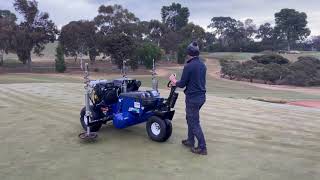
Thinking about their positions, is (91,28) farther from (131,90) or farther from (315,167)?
(315,167)

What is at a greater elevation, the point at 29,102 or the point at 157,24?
the point at 157,24

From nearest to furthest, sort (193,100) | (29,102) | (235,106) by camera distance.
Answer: (193,100)
(235,106)
(29,102)

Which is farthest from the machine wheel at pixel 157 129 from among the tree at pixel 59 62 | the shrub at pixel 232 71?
the tree at pixel 59 62

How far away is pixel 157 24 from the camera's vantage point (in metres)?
61.9

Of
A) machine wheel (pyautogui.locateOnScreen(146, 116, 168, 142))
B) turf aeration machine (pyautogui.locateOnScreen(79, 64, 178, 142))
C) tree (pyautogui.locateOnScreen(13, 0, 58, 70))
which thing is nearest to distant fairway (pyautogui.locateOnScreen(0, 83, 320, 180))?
machine wheel (pyautogui.locateOnScreen(146, 116, 168, 142))

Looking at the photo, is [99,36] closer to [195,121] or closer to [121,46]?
[121,46]

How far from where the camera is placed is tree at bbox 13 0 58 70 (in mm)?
40531

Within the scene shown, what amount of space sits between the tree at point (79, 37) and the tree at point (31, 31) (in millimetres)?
1236

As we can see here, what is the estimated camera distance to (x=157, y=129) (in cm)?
746

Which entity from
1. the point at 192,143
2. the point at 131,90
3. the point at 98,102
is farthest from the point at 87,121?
the point at 192,143

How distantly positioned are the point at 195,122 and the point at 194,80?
698 mm

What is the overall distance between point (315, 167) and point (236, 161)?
116 cm

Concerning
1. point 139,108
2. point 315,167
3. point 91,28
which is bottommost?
point 315,167

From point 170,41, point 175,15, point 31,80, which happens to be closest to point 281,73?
point 31,80
